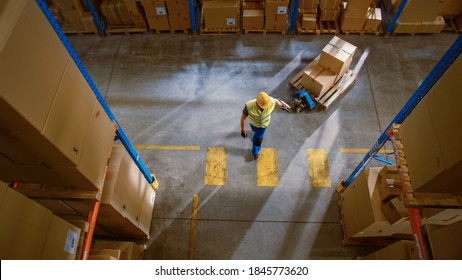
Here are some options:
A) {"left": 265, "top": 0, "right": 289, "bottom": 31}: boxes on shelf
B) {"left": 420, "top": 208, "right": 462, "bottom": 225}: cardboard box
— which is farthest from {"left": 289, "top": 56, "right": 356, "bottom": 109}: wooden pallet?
{"left": 420, "top": 208, "right": 462, "bottom": 225}: cardboard box

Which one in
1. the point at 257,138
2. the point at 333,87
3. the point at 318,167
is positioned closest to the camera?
the point at 257,138

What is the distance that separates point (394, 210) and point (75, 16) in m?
8.61

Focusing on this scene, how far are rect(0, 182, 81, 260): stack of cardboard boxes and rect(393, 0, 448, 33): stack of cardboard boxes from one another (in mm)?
8864

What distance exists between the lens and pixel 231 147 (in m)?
6.93

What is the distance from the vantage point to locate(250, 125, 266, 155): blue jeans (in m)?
6.04

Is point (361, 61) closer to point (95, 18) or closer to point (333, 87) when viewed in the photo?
point (333, 87)

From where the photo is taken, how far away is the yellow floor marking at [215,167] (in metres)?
6.56

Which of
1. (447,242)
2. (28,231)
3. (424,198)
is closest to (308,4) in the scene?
(424,198)

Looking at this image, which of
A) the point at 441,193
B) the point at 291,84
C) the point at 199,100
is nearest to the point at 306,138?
the point at 291,84

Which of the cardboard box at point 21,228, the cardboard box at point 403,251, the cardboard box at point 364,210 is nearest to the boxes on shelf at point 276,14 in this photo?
the cardboard box at point 364,210

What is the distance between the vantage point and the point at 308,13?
8.48m

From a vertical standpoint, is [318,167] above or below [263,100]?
below

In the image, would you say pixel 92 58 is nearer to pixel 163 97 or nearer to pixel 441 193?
pixel 163 97

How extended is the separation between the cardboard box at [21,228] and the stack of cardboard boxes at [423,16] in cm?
896
